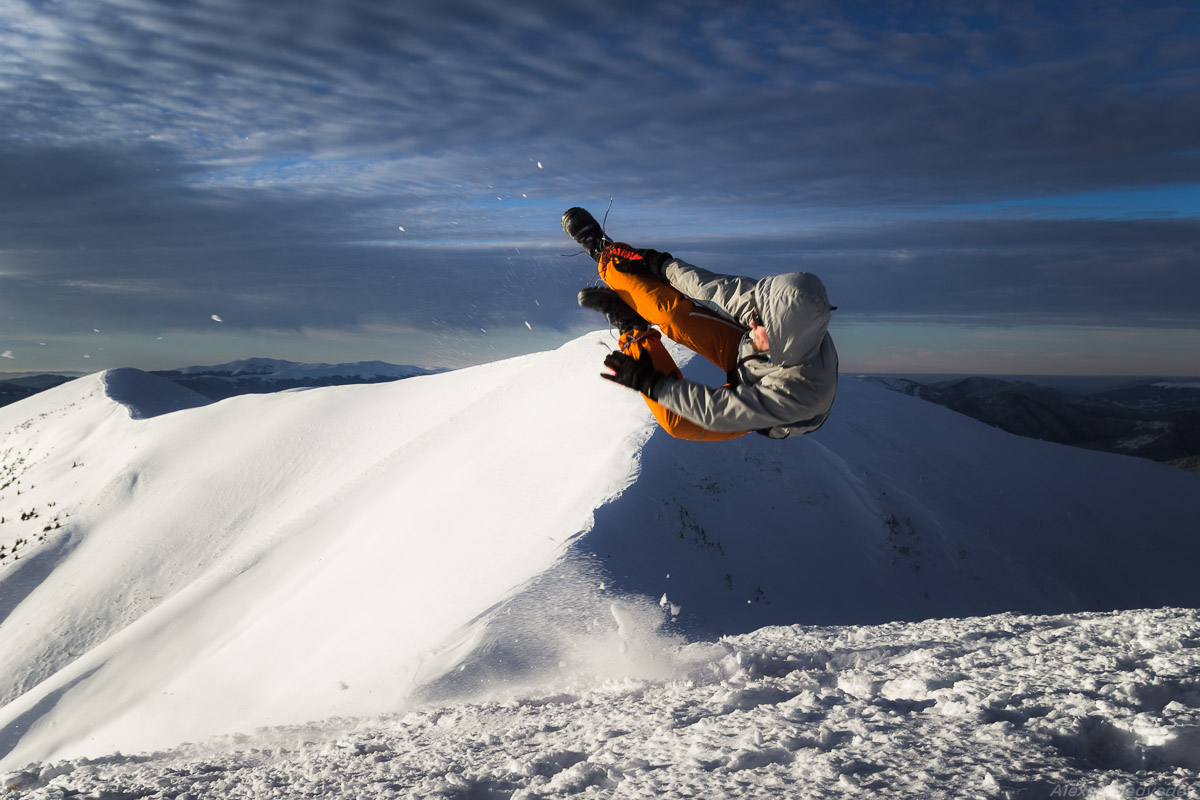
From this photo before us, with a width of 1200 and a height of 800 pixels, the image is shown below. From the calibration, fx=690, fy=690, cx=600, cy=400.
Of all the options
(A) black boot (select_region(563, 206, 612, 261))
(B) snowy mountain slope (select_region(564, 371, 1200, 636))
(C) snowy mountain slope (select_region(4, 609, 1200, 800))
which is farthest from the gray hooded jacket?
(B) snowy mountain slope (select_region(564, 371, 1200, 636))

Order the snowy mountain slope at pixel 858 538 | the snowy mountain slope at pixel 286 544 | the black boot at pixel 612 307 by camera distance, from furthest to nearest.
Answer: the snowy mountain slope at pixel 286 544 → the snowy mountain slope at pixel 858 538 → the black boot at pixel 612 307

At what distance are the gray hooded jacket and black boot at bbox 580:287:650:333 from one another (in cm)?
62

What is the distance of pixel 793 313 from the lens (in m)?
4.64

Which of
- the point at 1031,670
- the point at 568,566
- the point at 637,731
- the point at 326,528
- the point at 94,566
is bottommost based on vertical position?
the point at 94,566

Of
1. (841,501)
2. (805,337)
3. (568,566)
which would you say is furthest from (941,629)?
(841,501)

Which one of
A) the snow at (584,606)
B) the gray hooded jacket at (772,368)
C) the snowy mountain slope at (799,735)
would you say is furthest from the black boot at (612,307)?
the snowy mountain slope at (799,735)

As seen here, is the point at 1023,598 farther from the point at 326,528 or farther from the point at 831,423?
the point at 326,528

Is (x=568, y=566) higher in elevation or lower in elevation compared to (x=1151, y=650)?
lower

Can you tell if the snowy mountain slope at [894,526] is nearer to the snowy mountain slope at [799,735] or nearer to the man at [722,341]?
the snowy mountain slope at [799,735]

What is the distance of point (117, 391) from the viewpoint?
34.1 meters

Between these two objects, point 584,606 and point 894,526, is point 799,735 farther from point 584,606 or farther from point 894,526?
point 894,526

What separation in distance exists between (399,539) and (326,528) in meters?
4.27

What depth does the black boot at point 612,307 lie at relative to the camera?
18.5 ft

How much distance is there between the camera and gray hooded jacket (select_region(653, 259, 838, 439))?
4.67 m
